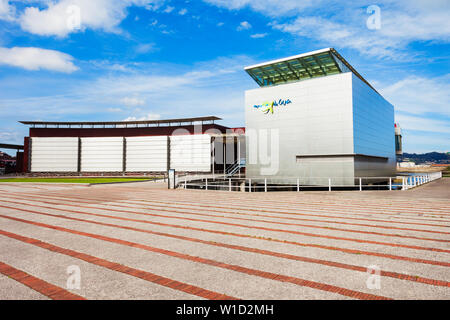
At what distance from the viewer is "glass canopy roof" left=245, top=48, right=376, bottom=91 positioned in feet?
89.6

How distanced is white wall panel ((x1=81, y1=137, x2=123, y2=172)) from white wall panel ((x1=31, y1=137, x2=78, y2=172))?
10.1 feet

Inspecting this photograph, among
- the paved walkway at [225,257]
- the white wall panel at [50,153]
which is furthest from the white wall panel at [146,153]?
the paved walkway at [225,257]

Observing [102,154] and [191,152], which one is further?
[102,154]

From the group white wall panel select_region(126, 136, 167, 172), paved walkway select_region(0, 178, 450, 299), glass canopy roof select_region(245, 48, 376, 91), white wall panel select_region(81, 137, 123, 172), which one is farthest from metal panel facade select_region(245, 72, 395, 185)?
white wall panel select_region(81, 137, 123, 172)

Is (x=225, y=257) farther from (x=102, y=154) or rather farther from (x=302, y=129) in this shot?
(x=102, y=154)

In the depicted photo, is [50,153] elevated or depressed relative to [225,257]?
elevated

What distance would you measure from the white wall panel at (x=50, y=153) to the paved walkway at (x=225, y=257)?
54860mm

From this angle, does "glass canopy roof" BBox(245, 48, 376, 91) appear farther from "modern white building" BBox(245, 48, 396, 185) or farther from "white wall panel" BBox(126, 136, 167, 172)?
"white wall panel" BBox(126, 136, 167, 172)

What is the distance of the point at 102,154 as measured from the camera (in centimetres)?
5634

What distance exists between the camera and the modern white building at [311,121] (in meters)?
26.1

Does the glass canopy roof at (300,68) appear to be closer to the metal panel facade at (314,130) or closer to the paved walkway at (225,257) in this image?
the metal panel facade at (314,130)

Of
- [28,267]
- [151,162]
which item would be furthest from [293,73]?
[151,162]

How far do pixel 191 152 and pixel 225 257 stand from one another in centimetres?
4794

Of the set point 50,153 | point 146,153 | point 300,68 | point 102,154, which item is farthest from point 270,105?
point 50,153
